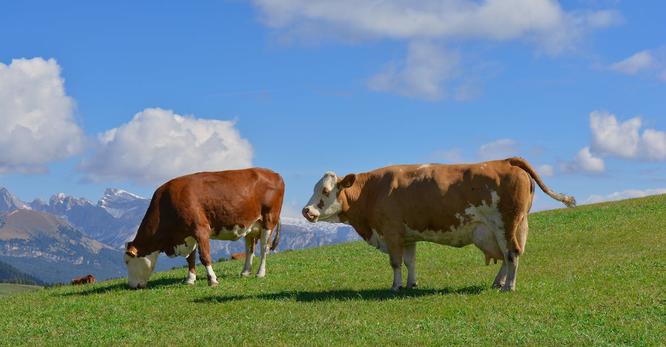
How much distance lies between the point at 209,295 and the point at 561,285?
963cm

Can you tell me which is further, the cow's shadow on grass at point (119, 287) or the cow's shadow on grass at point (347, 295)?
the cow's shadow on grass at point (119, 287)

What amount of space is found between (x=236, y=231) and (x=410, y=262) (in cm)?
718

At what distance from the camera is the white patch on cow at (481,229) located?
687 inches

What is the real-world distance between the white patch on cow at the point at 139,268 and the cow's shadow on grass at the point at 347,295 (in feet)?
15.0

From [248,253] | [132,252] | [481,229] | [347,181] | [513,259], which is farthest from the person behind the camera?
[248,253]

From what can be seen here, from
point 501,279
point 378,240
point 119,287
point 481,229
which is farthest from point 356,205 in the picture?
point 119,287

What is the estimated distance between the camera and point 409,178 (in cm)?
1888

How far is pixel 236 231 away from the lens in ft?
79.4

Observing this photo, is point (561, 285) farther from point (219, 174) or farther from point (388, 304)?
point (219, 174)

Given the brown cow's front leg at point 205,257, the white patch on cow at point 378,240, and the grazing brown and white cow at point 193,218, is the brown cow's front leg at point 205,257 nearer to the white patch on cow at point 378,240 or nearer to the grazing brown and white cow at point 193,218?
the grazing brown and white cow at point 193,218

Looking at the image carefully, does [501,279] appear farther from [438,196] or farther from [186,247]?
[186,247]

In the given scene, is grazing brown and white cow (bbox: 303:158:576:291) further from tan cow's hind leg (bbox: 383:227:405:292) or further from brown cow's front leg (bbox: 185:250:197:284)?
brown cow's front leg (bbox: 185:250:197:284)

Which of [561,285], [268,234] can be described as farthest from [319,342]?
[268,234]

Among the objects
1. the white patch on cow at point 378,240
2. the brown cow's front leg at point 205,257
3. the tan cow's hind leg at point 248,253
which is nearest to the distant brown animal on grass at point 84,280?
the tan cow's hind leg at point 248,253
